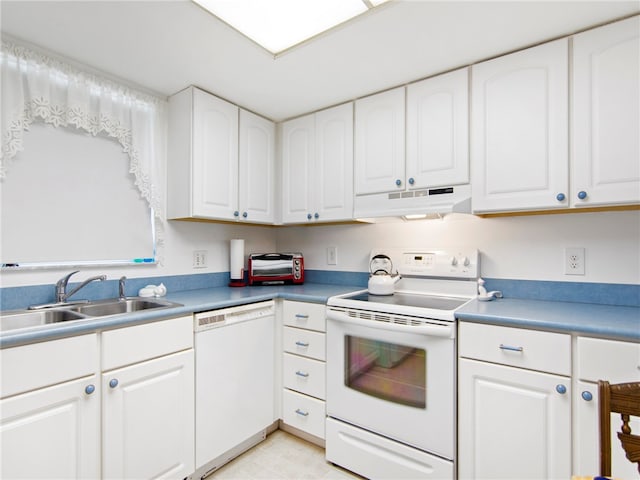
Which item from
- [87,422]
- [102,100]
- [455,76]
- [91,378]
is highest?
[455,76]

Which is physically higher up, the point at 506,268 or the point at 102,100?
the point at 102,100

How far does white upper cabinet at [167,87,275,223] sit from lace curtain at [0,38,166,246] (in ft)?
0.38

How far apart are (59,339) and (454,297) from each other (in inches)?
76.5

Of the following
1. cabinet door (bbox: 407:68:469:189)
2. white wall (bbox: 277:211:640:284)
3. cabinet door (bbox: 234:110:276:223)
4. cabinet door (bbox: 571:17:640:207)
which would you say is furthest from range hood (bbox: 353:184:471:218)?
cabinet door (bbox: 234:110:276:223)

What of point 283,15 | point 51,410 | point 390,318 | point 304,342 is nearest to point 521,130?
point 390,318

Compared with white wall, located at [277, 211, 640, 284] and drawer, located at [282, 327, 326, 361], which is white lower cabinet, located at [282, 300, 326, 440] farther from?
white wall, located at [277, 211, 640, 284]

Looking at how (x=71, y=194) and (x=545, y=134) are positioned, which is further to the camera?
(x=71, y=194)

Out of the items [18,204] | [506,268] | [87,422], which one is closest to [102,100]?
[18,204]

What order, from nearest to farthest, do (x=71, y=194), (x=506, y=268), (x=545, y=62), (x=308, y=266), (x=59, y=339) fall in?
1. (x=59, y=339)
2. (x=545, y=62)
3. (x=71, y=194)
4. (x=506, y=268)
5. (x=308, y=266)

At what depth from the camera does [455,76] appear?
1848 mm

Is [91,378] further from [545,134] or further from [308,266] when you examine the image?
[545,134]

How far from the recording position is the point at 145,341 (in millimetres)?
1493

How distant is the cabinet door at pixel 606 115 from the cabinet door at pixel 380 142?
86cm

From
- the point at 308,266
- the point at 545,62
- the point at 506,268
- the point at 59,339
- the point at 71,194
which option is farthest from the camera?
the point at 308,266
